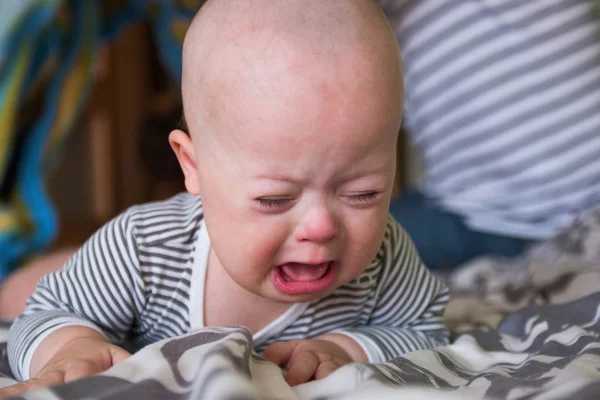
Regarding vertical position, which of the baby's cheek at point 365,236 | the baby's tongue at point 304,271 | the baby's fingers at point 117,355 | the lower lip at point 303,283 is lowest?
the baby's fingers at point 117,355

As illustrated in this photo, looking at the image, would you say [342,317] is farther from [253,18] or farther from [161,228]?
[253,18]

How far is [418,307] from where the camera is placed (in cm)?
89

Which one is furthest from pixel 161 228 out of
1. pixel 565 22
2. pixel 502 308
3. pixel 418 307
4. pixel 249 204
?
pixel 565 22

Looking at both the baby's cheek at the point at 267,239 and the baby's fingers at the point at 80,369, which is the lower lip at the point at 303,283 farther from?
the baby's fingers at the point at 80,369

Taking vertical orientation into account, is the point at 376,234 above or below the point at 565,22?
below

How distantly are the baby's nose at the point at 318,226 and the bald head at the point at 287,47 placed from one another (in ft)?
0.37

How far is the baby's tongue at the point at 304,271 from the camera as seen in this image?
706mm

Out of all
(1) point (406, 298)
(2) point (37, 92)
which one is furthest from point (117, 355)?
(2) point (37, 92)

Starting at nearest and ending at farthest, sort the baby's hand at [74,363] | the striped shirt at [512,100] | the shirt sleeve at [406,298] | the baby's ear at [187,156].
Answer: the baby's hand at [74,363], the baby's ear at [187,156], the shirt sleeve at [406,298], the striped shirt at [512,100]

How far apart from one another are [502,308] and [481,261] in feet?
1.02

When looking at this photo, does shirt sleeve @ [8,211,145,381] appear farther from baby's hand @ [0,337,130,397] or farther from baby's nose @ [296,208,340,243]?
baby's nose @ [296,208,340,243]

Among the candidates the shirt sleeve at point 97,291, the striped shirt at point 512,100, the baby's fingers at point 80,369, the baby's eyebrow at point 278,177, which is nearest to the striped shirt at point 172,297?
the shirt sleeve at point 97,291

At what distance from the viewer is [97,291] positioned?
793 mm

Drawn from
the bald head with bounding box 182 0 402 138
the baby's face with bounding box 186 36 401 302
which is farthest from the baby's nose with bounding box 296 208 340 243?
the bald head with bounding box 182 0 402 138
